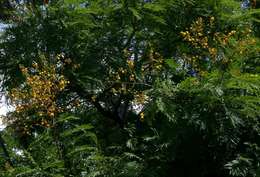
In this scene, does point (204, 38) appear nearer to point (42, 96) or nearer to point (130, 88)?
point (130, 88)

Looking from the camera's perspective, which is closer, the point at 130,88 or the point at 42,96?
the point at 42,96

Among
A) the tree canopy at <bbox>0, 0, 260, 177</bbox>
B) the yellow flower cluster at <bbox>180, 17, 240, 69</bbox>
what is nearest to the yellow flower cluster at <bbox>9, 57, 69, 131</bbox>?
the tree canopy at <bbox>0, 0, 260, 177</bbox>

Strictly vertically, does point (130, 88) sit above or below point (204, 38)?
below

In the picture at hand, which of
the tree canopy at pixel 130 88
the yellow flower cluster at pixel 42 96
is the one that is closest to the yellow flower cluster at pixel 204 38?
the tree canopy at pixel 130 88

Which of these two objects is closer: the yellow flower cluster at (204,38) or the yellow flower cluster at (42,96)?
the yellow flower cluster at (42,96)

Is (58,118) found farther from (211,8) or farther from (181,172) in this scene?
(211,8)

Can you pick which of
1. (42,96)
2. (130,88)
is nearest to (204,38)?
(130,88)

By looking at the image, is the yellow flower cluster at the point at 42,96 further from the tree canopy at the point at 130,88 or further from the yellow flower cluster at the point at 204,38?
the yellow flower cluster at the point at 204,38

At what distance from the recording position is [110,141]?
408 inches

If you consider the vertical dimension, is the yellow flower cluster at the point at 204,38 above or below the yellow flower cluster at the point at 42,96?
above

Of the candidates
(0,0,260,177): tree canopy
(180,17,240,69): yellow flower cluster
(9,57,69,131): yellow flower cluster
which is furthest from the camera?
(180,17,240,69): yellow flower cluster

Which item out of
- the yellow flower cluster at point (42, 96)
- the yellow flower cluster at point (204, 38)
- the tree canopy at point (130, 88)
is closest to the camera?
the yellow flower cluster at point (42, 96)

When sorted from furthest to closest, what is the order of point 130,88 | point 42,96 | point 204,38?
point 130,88 → point 204,38 → point 42,96

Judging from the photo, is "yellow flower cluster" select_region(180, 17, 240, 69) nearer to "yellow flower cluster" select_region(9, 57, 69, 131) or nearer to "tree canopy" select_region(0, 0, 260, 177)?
"tree canopy" select_region(0, 0, 260, 177)
